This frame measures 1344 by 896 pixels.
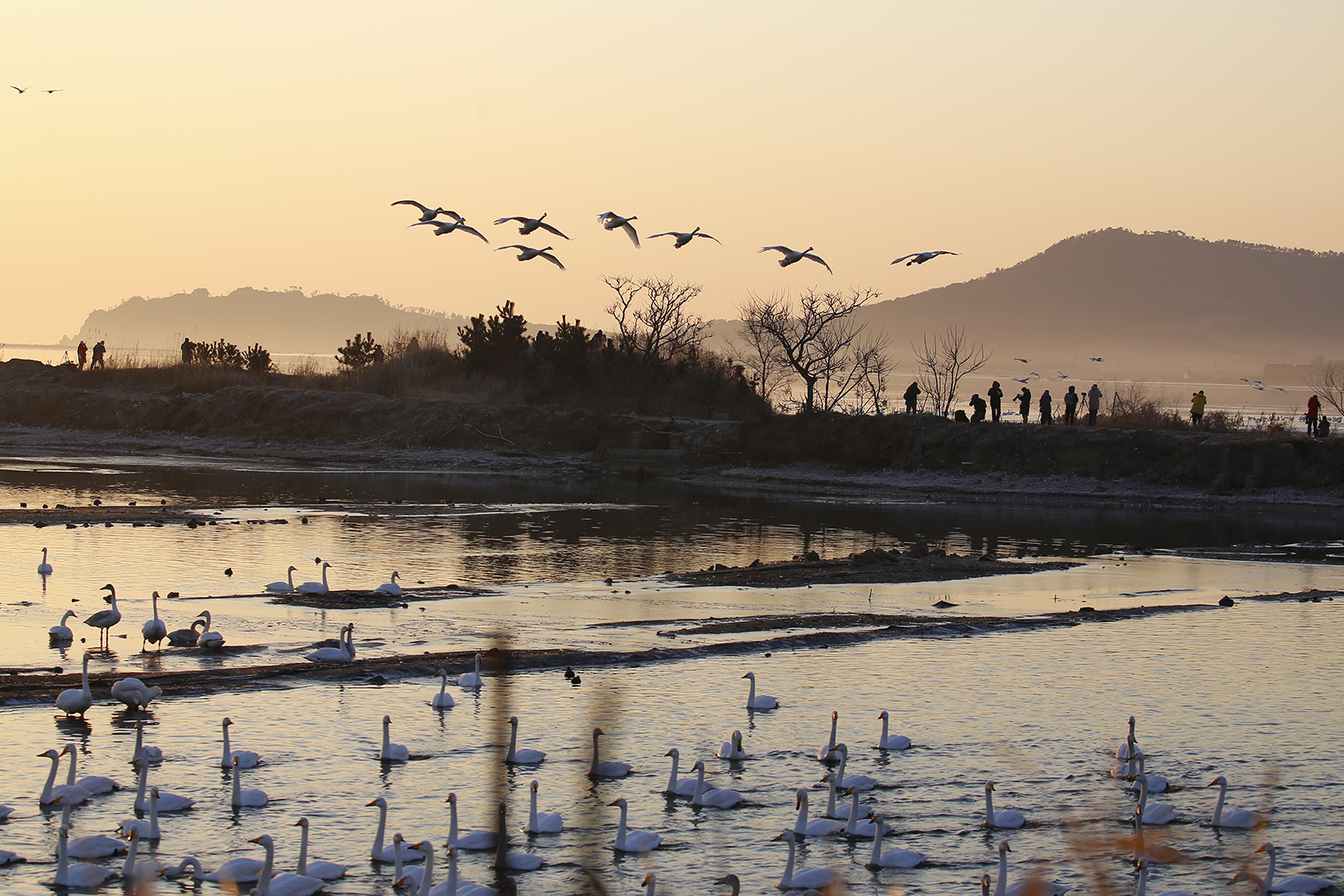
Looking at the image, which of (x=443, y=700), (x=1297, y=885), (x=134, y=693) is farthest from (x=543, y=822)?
(x=1297, y=885)

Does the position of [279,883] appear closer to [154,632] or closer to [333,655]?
[333,655]

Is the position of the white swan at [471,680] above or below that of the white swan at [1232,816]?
above

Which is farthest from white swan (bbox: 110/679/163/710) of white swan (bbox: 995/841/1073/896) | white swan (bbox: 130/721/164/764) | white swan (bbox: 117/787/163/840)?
white swan (bbox: 995/841/1073/896)

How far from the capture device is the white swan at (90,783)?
12336mm

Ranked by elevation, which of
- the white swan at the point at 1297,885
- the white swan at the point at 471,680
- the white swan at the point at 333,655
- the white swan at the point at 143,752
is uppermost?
the white swan at the point at 333,655

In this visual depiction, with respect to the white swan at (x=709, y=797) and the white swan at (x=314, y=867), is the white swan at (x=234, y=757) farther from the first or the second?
the white swan at (x=709, y=797)

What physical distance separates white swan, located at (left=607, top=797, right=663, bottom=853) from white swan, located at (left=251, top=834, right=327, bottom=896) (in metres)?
2.56

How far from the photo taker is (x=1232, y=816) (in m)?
12.9

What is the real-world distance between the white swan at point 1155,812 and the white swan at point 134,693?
408 inches

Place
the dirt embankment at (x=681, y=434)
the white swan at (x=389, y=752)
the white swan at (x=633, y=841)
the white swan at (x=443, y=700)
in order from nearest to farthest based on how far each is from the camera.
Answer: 1. the white swan at (x=633, y=841)
2. the white swan at (x=389, y=752)
3. the white swan at (x=443, y=700)
4. the dirt embankment at (x=681, y=434)

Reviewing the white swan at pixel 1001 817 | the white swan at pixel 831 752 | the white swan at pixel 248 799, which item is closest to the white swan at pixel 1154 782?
the white swan at pixel 1001 817

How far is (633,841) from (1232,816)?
570 cm

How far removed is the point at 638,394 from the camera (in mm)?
68312

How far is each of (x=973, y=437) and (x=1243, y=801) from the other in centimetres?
4132
